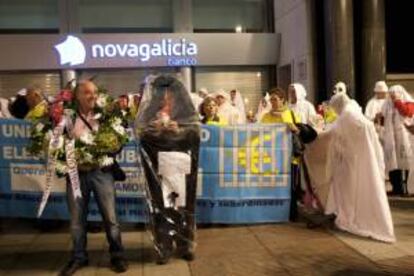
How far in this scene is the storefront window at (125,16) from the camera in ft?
67.8

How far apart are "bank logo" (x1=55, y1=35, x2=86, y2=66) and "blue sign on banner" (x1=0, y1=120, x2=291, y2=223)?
430 inches

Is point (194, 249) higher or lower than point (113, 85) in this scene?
lower

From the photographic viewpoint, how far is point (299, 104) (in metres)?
11.6

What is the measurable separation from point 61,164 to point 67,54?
13.5 meters

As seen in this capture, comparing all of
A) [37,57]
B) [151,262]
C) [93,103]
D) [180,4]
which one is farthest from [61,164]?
[180,4]

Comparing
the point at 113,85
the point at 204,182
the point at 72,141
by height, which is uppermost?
the point at 113,85

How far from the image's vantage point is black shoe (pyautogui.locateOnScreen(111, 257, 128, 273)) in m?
6.81

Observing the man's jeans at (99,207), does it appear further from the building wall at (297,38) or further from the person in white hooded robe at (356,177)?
the building wall at (297,38)

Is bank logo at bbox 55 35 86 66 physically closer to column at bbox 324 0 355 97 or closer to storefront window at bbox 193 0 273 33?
storefront window at bbox 193 0 273 33

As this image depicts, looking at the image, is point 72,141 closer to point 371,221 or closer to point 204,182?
point 204,182

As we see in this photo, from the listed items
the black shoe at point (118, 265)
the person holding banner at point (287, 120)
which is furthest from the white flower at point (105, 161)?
the person holding banner at point (287, 120)

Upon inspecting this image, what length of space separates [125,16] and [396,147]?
38.4ft

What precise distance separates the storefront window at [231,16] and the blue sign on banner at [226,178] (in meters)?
12.7

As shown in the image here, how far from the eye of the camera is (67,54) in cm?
1967
